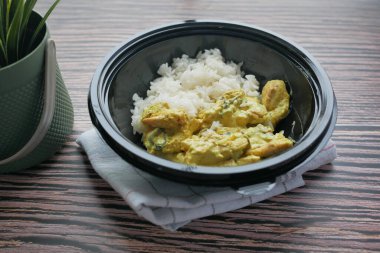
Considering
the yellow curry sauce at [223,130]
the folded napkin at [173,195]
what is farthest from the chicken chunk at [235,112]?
the folded napkin at [173,195]

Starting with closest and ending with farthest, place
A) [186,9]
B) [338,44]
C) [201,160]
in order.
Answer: [201,160] → [338,44] → [186,9]

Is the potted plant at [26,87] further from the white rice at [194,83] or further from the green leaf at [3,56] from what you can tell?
the white rice at [194,83]

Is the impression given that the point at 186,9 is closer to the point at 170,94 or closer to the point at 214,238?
the point at 170,94

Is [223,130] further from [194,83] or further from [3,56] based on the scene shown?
[3,56]

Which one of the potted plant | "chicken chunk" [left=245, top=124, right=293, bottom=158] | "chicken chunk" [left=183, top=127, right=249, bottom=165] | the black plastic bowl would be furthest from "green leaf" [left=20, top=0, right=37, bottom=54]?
"chicken chunk" [left=245, top=124, right=293, bottom=158]

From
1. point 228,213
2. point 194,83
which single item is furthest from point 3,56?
point 228,213

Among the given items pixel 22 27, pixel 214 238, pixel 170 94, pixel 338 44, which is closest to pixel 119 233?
pixel 214 238
